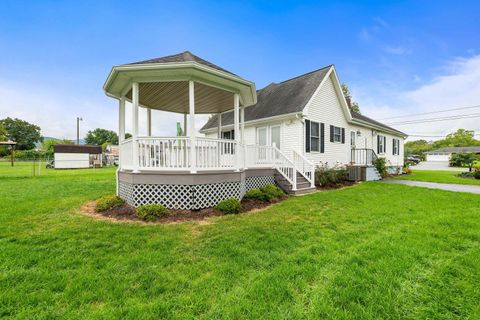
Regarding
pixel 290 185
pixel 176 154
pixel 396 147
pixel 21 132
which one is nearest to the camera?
pixel 176 154

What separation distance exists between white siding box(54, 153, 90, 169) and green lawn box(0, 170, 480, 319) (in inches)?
1015

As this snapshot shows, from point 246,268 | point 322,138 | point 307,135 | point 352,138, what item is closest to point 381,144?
point 352,138

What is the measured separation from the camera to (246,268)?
2.94 metres

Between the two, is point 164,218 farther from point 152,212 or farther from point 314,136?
point 314,136

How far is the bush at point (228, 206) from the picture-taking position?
231 inches

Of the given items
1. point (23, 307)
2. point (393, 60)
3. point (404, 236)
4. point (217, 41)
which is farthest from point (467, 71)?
point (23, 307)

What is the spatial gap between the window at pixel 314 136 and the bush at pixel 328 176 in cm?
106

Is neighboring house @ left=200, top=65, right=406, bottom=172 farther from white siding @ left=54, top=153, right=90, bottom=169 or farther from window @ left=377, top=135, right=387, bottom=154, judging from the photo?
white siding @ left=54, top=153, right=90, bottom=169

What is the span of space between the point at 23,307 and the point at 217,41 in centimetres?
1558

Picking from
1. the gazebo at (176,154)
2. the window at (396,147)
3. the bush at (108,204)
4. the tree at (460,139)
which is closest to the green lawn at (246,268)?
the bush at (108,204)

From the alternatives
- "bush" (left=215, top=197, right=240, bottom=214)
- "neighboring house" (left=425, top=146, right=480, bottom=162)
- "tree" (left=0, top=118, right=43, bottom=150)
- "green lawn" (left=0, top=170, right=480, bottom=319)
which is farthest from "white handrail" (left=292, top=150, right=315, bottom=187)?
"tree" (left=0, top=118, right=43, bottom=150)

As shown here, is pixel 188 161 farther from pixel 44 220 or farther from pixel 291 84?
pixel 291 84

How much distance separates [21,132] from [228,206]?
295 feet

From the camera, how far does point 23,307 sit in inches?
84.3
